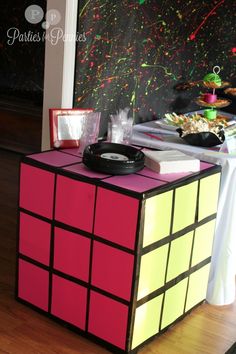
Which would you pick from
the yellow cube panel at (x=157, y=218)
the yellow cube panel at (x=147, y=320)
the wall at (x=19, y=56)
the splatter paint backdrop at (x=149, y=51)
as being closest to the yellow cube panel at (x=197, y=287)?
the yellow cube panel at (x=147, y=320)

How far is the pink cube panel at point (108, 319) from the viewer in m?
2.07

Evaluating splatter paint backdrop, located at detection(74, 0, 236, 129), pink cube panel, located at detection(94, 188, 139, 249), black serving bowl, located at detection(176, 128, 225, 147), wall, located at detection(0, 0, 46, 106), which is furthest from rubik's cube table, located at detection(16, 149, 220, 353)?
wall, located at detection(0, 0, 46, 106)

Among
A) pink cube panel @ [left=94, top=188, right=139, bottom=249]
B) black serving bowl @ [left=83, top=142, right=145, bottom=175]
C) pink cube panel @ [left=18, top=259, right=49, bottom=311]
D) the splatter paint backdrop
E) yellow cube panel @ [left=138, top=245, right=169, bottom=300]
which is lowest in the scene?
pink cube panel @ [left=18, top=259, right=49, bottom=311]

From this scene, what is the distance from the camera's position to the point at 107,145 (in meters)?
2.33

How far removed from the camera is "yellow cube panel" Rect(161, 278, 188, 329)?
88.1 inches

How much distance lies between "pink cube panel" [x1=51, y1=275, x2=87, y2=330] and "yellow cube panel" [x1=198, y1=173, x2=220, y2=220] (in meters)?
0.57

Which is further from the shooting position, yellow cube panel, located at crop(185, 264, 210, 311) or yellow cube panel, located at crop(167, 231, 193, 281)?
yellow cube panel, located at crop(185, 264, 210, 311)

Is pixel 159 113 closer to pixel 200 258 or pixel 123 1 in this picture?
pixel 123 1

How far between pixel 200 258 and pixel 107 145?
0.62 meters

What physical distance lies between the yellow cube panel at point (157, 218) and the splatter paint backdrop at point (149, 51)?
2.72 ft

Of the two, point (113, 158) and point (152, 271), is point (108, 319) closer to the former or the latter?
point (152, 271)

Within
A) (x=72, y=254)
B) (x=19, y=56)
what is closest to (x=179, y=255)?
(x=72, y=254)

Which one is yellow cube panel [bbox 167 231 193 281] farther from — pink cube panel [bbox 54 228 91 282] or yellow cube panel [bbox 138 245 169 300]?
pink cube panel [bbox 54 228 91 282]

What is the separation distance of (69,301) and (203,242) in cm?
61
